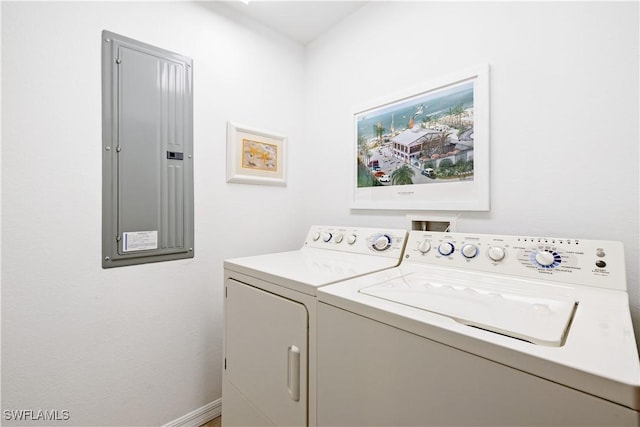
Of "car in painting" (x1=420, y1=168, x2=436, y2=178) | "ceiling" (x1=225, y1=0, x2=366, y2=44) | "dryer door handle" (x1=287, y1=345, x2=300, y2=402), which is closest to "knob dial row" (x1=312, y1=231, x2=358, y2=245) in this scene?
"car in painting" (x1=420, y1=168, x2=436, y2=178)

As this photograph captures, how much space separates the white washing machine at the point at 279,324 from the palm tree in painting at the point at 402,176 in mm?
323

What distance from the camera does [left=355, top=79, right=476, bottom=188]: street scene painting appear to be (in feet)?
4.28

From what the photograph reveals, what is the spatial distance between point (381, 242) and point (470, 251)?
0.40 metres

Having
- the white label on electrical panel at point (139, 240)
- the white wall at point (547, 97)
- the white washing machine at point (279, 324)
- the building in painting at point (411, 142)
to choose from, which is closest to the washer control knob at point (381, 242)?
the white washing machine at point (279, 324)

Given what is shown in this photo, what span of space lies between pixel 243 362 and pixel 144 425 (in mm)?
747

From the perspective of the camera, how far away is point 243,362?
3.86 ft

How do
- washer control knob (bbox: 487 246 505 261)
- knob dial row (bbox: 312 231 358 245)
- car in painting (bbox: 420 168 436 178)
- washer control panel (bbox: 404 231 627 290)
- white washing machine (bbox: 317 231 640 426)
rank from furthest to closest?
knob dial row (bbox: 312 231 358 245) < car in painting (bbox: 420 168 436 178) < washer control knob (bbox: 487 246 505 261) < washer control panel (bbox: 404 231 627 290) < white washing machine (bbox: 317 231 640 426)

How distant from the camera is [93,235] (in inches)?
49.7

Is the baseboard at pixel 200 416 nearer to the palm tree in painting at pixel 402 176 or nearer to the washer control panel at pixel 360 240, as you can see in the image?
the washer control panel at pixel 360 240

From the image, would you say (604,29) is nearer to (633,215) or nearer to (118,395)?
(633,215)

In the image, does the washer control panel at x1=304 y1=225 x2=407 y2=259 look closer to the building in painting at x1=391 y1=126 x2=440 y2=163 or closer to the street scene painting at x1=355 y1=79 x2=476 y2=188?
the street scene painting at x1=355 y1=79 x2=476 y2=188

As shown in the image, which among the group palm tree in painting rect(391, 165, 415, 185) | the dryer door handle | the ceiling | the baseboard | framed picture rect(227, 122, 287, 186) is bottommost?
the baseboard

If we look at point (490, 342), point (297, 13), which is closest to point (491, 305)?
point (490, 342)

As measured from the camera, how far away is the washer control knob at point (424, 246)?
47.7 inches
